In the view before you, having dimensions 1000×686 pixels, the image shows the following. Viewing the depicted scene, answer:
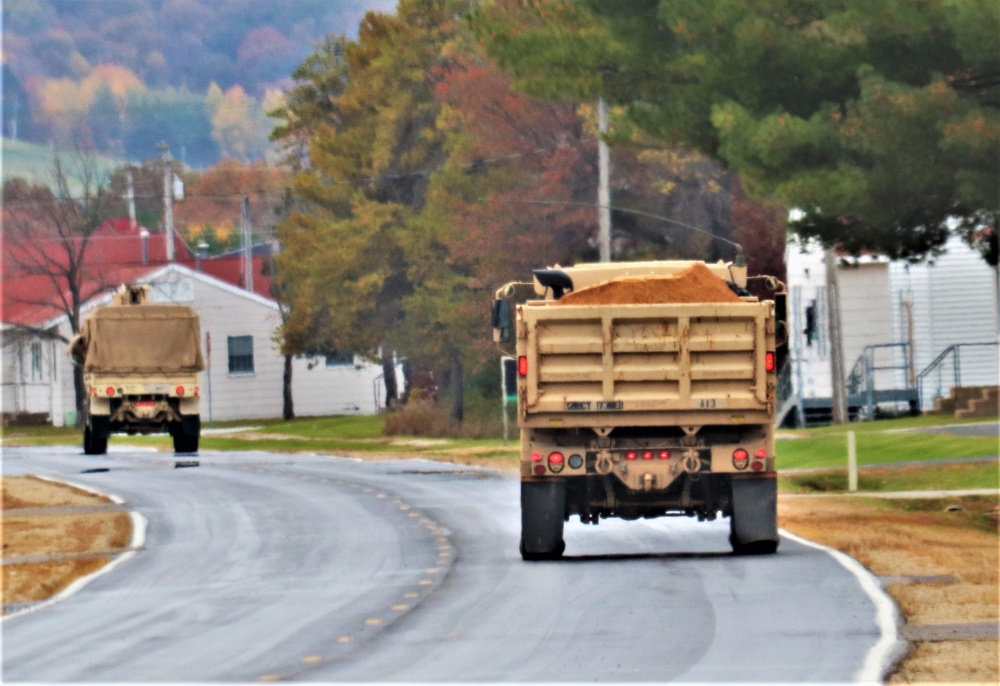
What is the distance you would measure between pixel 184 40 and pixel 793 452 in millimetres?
82312

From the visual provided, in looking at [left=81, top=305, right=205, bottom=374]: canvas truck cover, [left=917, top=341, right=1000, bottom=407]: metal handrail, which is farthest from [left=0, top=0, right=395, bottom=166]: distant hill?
[left=81, top=305, right=205, bottom=374]: canvas truck cover

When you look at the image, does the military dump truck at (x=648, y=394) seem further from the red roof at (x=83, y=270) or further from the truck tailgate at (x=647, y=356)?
the red roof at (x=83, y=270)

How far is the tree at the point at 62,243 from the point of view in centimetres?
6825

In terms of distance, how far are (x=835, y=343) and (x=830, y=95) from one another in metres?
18.9

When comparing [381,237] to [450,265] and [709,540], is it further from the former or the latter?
[709,540]

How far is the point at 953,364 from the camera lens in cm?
4591

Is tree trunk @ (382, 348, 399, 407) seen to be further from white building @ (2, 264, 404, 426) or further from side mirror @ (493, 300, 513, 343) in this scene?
side mirror @ (493, 300, 513, 343)

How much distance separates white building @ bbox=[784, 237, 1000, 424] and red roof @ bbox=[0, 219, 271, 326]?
29.8 m

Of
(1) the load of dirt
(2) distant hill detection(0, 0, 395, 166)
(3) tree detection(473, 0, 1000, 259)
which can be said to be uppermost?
(2) distant hill detection(0, 0, 395, 166)

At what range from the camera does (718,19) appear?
24953mm

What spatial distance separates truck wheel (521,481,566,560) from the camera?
1722 cm

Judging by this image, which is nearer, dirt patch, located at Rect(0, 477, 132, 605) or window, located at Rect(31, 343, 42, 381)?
dirt patch, located at Rect(0, 477, 132, 605)

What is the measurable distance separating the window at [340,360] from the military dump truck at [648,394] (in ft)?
163

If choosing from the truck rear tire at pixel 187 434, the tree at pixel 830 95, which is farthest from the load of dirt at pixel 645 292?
the truck rear tire at pixel 187 434
